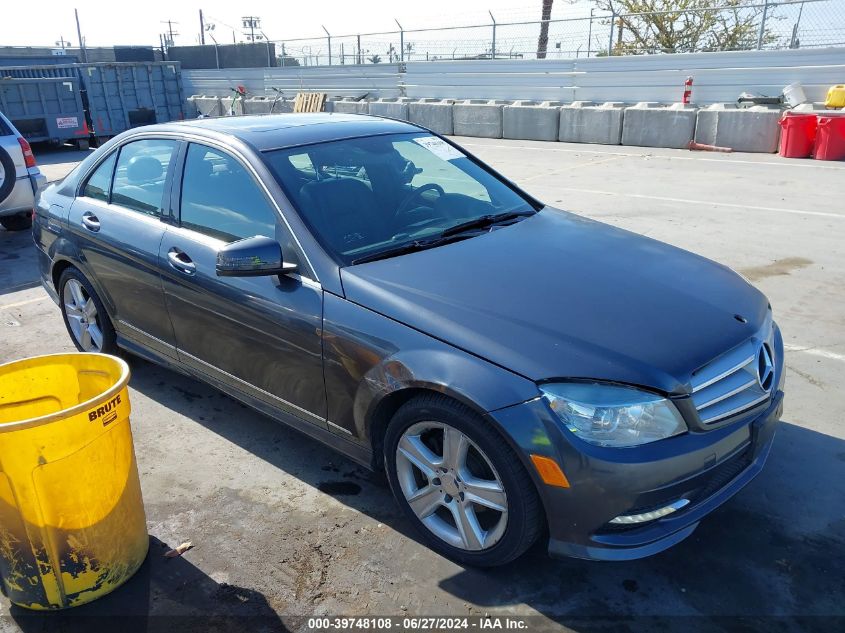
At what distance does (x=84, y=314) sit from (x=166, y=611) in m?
2.68

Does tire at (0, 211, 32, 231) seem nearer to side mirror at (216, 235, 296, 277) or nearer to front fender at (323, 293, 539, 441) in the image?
side mirror at (216, 235, 296, 277)

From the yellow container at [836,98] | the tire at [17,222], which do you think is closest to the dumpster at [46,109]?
the tire at [17,222]

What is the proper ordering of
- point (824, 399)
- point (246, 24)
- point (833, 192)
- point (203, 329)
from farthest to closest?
point (246, 24) → point (833, 192) → point (824, 399) → point (203, 329)

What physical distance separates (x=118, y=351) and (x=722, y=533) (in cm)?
374

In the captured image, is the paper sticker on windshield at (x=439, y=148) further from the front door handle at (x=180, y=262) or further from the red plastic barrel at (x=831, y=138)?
the red plastic barrel at (x=831, y=138)

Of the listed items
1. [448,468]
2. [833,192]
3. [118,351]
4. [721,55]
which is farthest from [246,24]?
[448,468]

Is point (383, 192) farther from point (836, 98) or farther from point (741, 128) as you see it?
point (836, 98)

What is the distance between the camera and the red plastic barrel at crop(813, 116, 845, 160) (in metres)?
11.8

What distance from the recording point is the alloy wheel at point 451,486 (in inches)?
102

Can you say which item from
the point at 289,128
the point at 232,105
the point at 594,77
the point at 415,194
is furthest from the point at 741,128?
the point at 232,105

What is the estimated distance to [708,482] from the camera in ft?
8.30

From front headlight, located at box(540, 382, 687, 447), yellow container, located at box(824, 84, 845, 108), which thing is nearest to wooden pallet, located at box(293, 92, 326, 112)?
yellow container, located at box(824, 84, 845, 108)

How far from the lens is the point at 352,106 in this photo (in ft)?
68.1

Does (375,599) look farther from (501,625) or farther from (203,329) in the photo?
(203,329)
